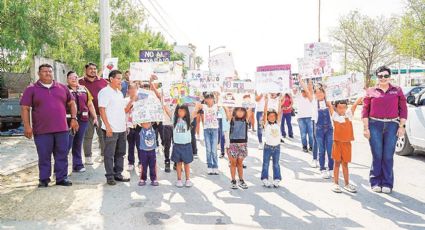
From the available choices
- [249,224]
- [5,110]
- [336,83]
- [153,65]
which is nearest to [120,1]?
[5,110]

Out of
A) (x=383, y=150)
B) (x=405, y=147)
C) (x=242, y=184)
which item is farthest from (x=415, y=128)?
(x=242, y=184)

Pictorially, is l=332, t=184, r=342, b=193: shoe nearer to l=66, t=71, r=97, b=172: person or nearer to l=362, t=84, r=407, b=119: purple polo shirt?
Answer: l=362, t=84, r=407, b=119: purple polo shirt

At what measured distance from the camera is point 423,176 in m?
7.53

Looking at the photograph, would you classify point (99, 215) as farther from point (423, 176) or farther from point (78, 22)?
point (78, 22)

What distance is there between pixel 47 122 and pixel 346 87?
4.95m

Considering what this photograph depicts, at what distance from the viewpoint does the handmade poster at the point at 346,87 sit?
6453 mm

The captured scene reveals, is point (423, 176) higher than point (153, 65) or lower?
lower

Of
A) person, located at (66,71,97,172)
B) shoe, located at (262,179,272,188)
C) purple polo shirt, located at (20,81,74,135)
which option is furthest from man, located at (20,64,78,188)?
shoe, located at (262,179,272,188)

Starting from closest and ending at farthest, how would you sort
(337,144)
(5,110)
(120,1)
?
(337,144)
(5,110)
(120,1)

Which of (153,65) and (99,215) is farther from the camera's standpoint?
(153,65)

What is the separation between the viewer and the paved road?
4.93 meters

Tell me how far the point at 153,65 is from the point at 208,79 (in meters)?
1.10

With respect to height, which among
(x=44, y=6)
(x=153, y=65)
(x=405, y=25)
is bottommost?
(x=153, y=65)

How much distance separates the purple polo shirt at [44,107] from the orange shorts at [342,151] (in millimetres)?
4590
